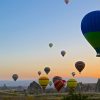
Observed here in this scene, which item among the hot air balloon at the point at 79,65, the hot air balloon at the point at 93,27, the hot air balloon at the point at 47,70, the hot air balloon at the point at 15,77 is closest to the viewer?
the hot air balloon at the point at 93,27

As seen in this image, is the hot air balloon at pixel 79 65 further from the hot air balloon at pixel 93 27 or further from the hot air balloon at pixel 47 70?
the hot air balloon at pixel 93 27

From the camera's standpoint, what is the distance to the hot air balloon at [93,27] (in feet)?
148

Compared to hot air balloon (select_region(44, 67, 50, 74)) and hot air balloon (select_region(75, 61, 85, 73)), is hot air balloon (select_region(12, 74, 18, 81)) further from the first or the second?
hot air balloon (select_region(75, 61, 85, 73))

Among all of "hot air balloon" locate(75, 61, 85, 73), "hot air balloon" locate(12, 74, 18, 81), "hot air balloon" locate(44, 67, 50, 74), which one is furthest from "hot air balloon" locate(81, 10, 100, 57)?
"hot air balloon" locate(12, 74, 18, 81)

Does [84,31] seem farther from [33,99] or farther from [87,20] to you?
[33,99]

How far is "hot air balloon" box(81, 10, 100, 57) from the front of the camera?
45.0 meters

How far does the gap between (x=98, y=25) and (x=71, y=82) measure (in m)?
33.2

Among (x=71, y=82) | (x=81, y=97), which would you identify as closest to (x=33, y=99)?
(x=71, y=82)

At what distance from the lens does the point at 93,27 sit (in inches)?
1774

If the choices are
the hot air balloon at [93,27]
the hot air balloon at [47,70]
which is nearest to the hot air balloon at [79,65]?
the hot air balloon at [47,70]

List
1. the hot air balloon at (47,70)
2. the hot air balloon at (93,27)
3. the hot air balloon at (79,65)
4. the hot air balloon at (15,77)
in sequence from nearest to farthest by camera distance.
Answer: the hot air balloon at (93,27) → the hot air balloon at (79,65) → the hot air balloon at (47,70) → the hot air balloon at (15,77)

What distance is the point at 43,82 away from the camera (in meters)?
72.3

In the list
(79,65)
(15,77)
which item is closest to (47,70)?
(15,77)

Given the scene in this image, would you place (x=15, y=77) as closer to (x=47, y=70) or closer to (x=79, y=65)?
(x=47, y=70)
